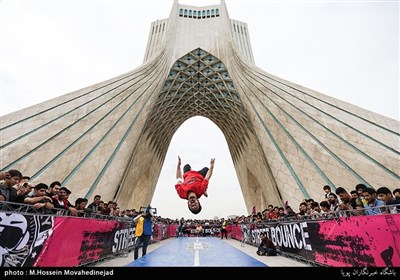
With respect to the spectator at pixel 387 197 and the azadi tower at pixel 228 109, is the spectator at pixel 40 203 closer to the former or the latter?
the spectator at pixel 387 197

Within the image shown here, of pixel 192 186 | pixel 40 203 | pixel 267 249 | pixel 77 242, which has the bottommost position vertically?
pixel 267 249

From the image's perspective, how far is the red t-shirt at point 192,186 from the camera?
8725mm

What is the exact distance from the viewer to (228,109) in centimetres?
2880

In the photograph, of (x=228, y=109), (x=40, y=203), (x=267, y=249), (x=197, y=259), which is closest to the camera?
(x=40, y=203)

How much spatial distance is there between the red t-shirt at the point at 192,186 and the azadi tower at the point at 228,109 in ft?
25.6

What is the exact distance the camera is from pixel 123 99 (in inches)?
719

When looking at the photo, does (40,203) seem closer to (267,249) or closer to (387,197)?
(387,197)

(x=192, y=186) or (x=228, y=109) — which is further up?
(x=228, y=109)

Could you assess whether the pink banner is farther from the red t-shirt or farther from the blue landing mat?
the red t-shirt

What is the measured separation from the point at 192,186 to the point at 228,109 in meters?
21.5

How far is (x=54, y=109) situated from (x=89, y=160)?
15.7 ft

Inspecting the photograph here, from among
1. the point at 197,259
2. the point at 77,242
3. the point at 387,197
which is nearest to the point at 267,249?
the point at 197,259

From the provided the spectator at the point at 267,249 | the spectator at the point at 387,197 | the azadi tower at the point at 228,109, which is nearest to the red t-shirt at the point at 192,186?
the spectator at the point at 267,249

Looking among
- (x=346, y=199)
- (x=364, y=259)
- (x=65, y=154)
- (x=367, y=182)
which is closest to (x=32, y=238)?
(x=364, y=259)
